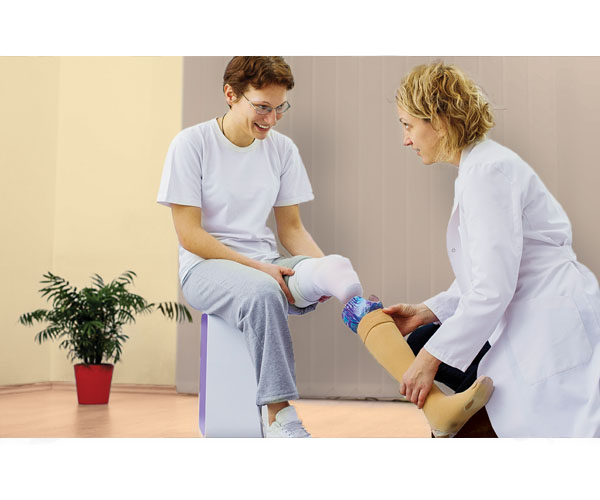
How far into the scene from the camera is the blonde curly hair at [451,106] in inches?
56.1

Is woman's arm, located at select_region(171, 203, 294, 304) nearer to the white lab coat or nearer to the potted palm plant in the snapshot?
the white lab coat

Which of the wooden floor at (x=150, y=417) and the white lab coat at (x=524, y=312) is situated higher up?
the white lab coat at (x=524, y=312)

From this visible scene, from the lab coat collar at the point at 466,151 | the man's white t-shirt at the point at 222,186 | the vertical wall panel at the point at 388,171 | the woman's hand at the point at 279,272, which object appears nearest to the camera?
the lab coat collar at the point at 466,151

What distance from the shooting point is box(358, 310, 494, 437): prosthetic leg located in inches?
49.1

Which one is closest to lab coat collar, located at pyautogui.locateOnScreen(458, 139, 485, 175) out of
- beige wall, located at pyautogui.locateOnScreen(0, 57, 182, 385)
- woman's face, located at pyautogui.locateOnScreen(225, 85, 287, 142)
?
woman's face, located at pyautogui.locateOnScreen(225, 85, 287, 142)

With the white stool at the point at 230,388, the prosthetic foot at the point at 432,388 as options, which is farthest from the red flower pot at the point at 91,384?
the prosthetic foot at the point at 432,388

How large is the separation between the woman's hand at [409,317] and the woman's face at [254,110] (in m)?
0.65

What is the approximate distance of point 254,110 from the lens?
1.85m

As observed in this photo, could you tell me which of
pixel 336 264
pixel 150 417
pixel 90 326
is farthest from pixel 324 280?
pixel 90 326

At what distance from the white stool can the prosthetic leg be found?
344mm

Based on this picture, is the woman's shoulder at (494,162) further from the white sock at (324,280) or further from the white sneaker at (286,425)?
the white sneaker at (286,425)

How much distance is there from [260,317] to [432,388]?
43 cm

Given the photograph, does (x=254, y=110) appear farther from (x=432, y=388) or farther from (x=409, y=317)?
(x=432, y=388)
